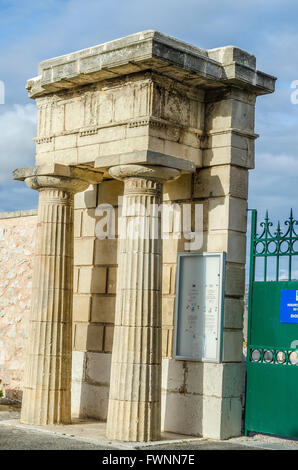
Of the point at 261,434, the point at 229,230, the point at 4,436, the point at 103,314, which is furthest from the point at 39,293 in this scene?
the point at 261,434

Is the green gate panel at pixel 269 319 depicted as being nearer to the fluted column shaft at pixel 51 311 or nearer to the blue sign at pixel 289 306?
the blue sign at pixel 289 306

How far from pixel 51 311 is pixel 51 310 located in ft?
0.05

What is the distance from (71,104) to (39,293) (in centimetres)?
282

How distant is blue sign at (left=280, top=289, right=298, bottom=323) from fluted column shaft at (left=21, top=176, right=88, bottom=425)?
320 centimetres

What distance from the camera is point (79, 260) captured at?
1284 centimetres

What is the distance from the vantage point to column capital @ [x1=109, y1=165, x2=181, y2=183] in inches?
409

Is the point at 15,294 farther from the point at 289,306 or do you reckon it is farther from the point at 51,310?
the point at 289,306

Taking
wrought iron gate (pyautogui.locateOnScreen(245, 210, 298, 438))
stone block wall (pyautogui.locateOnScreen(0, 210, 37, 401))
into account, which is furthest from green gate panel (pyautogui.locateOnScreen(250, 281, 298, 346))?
stone block wall (pyautogui.locateOnScreen(0, 210, 37, 401))

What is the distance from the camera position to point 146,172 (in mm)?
Answer: 10383

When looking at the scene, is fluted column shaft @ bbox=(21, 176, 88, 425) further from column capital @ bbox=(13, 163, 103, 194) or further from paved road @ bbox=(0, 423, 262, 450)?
paved road @ bbox=(0, 423, 262, 450)

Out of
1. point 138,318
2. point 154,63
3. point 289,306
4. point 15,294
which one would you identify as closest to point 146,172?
point 154,63

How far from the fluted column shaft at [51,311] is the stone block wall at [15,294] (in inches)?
118
